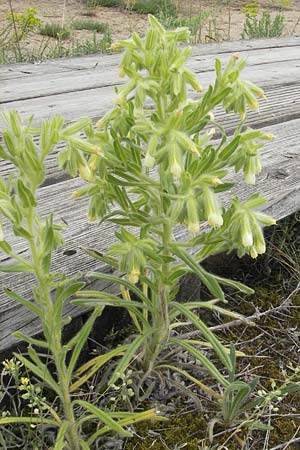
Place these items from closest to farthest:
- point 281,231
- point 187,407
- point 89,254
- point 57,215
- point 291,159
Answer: point 89,254 < point 187,407 < point 57,215 < point 291,159 < point 281,231

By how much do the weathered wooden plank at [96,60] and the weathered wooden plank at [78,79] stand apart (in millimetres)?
82

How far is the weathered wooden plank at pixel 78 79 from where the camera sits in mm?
3371

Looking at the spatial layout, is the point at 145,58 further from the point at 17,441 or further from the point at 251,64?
the point at 251,64

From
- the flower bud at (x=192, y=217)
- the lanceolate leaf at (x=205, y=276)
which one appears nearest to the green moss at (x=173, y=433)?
the lanceolate leaf at (x=205, y=276)

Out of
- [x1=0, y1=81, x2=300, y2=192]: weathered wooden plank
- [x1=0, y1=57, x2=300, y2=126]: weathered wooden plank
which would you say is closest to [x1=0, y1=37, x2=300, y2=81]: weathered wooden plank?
[x1=0, y1=57, x2=300, y2=126]: weathered wooden plank

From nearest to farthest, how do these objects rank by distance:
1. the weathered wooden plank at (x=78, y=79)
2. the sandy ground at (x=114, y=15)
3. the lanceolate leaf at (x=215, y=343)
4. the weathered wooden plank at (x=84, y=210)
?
the lanceolate leaf at (x=215, y=343) < the weathered wooden plank at (x=84, y=210) < the weathered wooden plank at (x=78, y=79) < the sandy ground at (x=114, y=15)

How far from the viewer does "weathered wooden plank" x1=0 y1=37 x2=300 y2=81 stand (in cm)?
397

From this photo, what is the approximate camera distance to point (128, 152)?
1513 millimetres

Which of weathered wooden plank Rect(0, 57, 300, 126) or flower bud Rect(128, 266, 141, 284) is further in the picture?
weathered wooden plank Rect(0, 57, 300, 126)

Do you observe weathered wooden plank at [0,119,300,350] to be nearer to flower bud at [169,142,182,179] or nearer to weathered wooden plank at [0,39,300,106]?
flower bud at [169,142,182,179]

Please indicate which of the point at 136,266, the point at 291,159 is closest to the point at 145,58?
the point at 136,266

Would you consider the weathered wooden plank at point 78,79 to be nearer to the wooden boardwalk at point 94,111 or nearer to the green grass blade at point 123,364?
the wooden boardwalk at point 94,111

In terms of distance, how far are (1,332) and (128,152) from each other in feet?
1.88

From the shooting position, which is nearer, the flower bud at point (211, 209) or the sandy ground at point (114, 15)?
the flower bud at point (211, 209)
